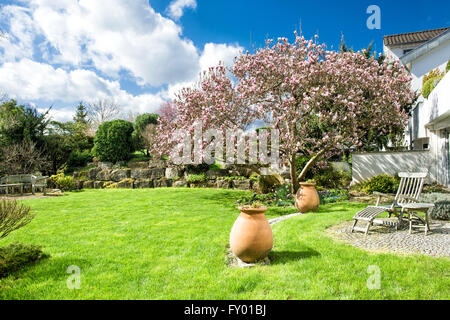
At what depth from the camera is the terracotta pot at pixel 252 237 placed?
3792 mm

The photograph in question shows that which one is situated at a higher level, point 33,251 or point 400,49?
point 400,49

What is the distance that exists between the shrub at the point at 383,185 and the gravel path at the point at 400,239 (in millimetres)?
5178

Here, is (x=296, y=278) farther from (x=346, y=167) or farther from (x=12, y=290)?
(x=346, y=167)

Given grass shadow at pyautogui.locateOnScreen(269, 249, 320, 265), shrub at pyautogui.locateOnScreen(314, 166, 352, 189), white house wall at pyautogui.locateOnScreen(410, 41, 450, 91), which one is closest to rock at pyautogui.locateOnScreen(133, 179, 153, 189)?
shrub at pyautogui.locateOnScreen(314, 166, 352, 189)

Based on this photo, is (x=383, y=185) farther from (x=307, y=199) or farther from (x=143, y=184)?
(x=143, y=184)

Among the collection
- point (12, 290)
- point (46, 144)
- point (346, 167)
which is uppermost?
point (46, 144)

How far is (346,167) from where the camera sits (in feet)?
44.8

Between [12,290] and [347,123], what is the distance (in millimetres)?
10198

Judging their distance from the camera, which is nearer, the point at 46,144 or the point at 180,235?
the point at 180,235

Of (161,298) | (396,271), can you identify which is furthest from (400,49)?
(161,298)

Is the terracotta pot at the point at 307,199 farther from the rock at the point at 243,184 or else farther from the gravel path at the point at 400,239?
the rock at the point at 243,184

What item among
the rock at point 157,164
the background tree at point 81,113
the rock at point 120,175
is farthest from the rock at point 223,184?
the background tree at point 81,113

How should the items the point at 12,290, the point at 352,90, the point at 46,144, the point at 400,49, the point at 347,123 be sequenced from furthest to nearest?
the point at 400,49 → the point at 46,144 → the point at 347,123 → the point at 352,90 → the point at 12,290

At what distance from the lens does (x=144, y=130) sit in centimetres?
1741
